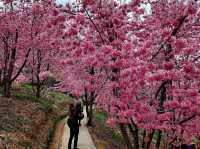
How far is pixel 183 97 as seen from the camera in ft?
32.0

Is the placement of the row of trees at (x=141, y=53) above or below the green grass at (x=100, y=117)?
above

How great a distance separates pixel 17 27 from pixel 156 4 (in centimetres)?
1133

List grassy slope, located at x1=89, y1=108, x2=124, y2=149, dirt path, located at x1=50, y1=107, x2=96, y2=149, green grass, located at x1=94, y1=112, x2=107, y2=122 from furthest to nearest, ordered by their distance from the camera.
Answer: green grass, located at x1=94, y1=112, x2=107, y2=122 → grassy slope, located at x1=89, y1=108, x2=124, y2=149 → dirt path, located at x1=50, y1=107, x2=96, y2=149

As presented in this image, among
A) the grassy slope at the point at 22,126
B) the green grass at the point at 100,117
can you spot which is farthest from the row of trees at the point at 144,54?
the green grass at the point at 100,117

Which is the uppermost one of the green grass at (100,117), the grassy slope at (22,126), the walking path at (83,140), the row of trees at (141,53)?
the row of trees at (141,53)

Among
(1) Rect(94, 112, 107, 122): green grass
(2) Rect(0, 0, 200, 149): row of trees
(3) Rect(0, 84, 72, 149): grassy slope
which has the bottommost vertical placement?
(1) Rect(94, 112, 107, 122): green grass

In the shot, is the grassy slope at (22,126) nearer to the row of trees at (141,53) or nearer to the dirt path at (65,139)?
the dirt path at (65,139)

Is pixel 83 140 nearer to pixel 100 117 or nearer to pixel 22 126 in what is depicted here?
pixel 22 126

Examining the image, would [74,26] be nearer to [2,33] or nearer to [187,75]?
[187,75]

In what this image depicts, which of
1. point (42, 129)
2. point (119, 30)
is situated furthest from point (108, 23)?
point (42, 129)

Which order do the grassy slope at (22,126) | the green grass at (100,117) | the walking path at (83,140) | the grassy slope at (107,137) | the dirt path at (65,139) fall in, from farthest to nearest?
the green grass at (100,117), the grassy slope at (107,137), the walking path at (83,140), the dirt path at (65,139), the grassy slope at (22,126)

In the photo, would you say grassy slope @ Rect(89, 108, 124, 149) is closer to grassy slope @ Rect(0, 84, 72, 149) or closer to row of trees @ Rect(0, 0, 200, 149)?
grassy slope @ Rect(0, 84, 72, 149)

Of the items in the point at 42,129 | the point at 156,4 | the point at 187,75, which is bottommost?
the point at 42,129

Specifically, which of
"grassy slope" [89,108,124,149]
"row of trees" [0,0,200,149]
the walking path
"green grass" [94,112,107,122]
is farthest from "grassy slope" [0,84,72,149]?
"green grass" [94,112,107,122]
